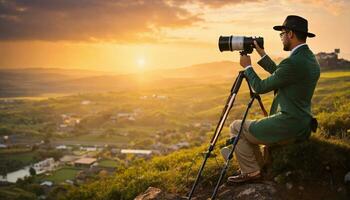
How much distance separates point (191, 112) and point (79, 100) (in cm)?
7117

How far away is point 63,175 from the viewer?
6047cm

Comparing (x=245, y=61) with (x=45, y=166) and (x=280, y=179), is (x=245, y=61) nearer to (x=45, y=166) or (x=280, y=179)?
(x=280, y=179)

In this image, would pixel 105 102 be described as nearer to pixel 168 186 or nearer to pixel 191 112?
pixel 191 112

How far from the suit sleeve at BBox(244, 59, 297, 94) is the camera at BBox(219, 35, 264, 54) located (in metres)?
0.61

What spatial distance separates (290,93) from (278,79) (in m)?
→ 0.36

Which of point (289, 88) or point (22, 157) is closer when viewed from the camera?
point (289, 88)

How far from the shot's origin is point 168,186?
8.83 meters

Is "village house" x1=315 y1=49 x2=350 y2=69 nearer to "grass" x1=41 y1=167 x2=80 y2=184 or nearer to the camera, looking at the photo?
"grass" x1=41 y1=167 x2=80 y2=184

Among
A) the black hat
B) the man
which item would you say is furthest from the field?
the black hat

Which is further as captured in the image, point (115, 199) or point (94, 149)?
point (94, 149)

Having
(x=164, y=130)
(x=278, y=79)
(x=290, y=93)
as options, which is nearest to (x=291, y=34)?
(x=278, y=79)

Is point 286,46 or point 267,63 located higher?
point 286,46

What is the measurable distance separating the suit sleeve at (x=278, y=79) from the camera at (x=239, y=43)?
2.00ft

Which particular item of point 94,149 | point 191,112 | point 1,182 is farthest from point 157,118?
point 1,182
